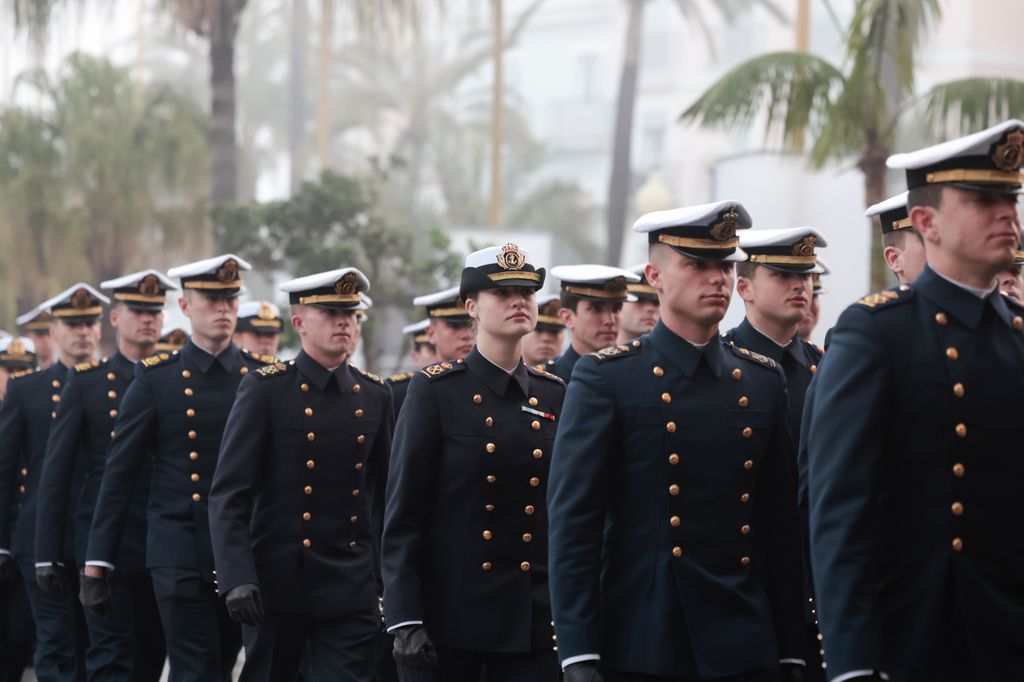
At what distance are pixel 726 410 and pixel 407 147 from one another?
52.3 metres

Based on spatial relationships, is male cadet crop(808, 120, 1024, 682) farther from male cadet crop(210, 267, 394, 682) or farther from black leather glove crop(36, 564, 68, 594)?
black leather glove crop(36, 564, 68, 594)

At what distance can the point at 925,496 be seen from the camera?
4418mm

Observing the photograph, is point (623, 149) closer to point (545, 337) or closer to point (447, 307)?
point (545, 337)

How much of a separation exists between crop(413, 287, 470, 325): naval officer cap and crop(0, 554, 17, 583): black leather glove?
3.73m

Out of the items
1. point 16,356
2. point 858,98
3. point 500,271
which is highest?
point 858,98

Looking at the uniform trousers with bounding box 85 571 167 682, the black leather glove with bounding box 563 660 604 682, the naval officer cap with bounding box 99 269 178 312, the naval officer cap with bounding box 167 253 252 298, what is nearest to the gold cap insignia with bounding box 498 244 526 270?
the black leather glove with bounding box 563 660 604 682

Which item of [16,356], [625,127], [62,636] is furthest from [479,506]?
[625,127]

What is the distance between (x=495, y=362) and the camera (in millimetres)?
6961

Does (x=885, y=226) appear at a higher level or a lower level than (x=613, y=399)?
→ higher

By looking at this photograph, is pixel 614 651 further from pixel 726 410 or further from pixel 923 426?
pixel 923 426

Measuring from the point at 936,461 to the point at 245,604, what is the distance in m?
4.08

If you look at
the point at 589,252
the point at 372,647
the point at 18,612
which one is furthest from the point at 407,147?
the point at 372,647

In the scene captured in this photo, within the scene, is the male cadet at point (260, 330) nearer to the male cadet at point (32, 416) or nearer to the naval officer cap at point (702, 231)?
the male cadet at point (32, 416)

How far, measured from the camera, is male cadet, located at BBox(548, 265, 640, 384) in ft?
30.2
